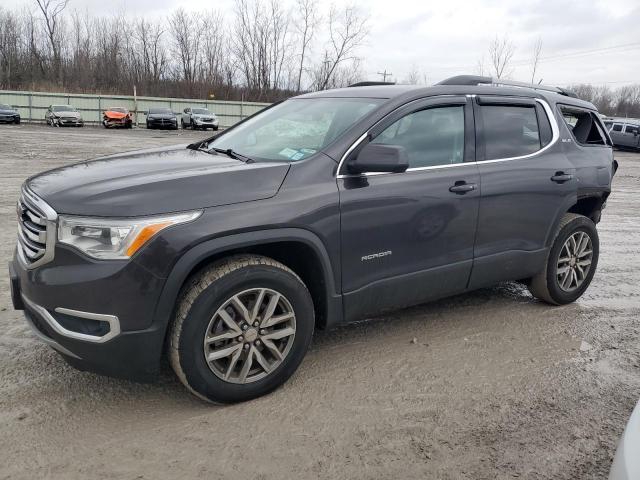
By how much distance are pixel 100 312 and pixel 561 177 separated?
3630 millimetres

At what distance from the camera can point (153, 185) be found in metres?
2.77

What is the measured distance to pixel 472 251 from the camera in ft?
12.7

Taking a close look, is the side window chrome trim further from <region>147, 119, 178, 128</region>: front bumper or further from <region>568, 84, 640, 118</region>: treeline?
<region>568, 84, 640, 118</region>: treeline

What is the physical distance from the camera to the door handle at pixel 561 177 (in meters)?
4.32

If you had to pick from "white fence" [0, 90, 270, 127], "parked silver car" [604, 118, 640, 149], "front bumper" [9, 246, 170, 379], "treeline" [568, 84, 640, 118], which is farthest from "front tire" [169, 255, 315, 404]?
"treeline" [568, 84, 640, 118]

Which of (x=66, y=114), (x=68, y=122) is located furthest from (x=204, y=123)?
(x=66, y=114)

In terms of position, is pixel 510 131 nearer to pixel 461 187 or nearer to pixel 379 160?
pixel 461 187

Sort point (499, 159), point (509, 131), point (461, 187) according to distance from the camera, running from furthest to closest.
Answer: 1. point (509, 131)
2. point (499, 159)
3. point (461, 187)

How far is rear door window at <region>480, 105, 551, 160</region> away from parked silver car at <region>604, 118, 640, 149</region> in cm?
3097

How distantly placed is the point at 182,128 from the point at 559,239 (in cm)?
3690

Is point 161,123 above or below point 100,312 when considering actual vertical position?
above

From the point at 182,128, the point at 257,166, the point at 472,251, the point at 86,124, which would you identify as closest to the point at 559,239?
the point at 472,251

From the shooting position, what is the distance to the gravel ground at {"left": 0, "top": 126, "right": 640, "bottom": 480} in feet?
8.39

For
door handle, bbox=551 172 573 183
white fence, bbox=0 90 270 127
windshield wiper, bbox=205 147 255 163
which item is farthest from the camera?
white fence, bbox=0 90 270 127
